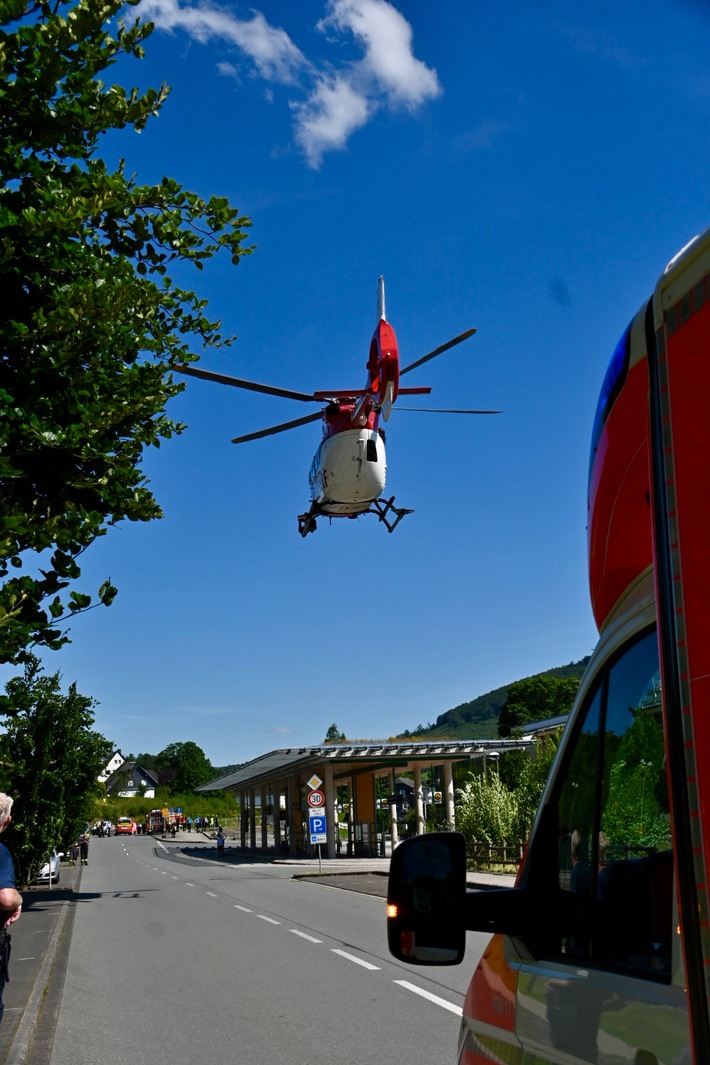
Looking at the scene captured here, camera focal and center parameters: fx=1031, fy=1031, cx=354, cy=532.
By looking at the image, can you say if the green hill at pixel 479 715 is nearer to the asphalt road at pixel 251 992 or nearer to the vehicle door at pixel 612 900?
the asphalt road at pixel 251 992

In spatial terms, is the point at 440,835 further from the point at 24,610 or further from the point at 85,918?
the point at 85,918

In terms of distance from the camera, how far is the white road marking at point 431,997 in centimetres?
948

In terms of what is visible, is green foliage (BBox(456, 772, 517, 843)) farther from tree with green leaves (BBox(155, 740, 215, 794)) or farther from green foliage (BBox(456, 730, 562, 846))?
tree with green leaves (BBox(155, 740, 215, 794))

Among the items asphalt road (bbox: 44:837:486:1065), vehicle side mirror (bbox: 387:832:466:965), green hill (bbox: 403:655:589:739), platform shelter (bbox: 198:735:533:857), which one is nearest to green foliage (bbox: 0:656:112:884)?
asphalt road (bbox: 44:837:486:1065)

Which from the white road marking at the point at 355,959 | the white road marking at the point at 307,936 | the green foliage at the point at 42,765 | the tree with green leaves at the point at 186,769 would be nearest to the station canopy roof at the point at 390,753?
the green foliage at the point at 42,765

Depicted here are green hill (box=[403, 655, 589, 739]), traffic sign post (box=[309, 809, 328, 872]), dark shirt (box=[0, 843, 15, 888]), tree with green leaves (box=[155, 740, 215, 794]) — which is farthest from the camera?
tree with green leaves (box=[155, 740, 215, 794])

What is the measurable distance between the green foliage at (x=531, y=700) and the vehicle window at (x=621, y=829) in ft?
339

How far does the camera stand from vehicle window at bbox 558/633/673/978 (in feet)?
6.86

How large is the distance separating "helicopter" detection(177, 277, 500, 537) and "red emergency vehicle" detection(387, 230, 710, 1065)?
2182 centimetres

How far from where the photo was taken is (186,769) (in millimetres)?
169000

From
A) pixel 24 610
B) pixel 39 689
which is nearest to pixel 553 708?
pixel 39 689

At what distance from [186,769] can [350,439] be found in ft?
498

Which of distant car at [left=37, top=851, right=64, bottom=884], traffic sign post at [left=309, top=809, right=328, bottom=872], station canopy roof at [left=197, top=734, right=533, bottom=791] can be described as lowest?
distant car at [left=37, top=851, right=64, bottom=884]

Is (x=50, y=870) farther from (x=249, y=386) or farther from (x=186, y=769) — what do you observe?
(x=186, y=769)
